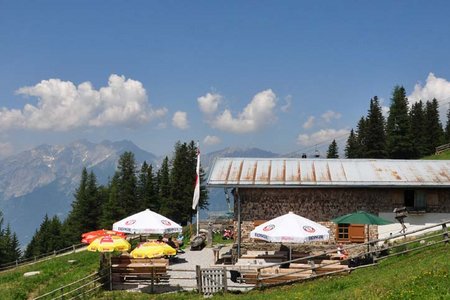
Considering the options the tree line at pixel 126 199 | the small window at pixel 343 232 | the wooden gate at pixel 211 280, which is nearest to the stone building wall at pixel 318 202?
the small window at pixel 343 232

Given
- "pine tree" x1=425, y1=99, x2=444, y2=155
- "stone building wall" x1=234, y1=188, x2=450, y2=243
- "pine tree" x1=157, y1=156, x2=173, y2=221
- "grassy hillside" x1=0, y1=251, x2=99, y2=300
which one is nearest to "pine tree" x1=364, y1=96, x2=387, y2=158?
"pine tree" x1=425, y1=99, x2=444, y2=155

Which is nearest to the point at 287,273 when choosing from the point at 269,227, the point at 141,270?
the point at 269,227

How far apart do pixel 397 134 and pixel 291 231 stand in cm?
6637

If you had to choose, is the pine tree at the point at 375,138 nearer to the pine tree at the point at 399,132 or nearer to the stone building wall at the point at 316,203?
the pine tree at the point at 399,132

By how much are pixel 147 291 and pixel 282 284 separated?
5.70 m

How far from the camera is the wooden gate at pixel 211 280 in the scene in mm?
18625

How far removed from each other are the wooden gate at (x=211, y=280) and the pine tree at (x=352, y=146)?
6815cm

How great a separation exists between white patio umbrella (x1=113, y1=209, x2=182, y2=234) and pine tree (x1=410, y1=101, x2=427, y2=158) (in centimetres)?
6580

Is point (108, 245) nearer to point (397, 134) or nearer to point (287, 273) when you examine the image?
point (287, 273)

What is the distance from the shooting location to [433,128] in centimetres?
8619

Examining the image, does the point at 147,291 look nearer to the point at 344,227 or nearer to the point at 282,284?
the point at 282,284

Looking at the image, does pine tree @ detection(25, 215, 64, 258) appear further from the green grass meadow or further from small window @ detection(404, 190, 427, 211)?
small window @ detection(404, 190, 427, 211)

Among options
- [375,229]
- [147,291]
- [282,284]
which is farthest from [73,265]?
[375,229]

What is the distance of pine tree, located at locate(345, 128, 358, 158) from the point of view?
8369cm
